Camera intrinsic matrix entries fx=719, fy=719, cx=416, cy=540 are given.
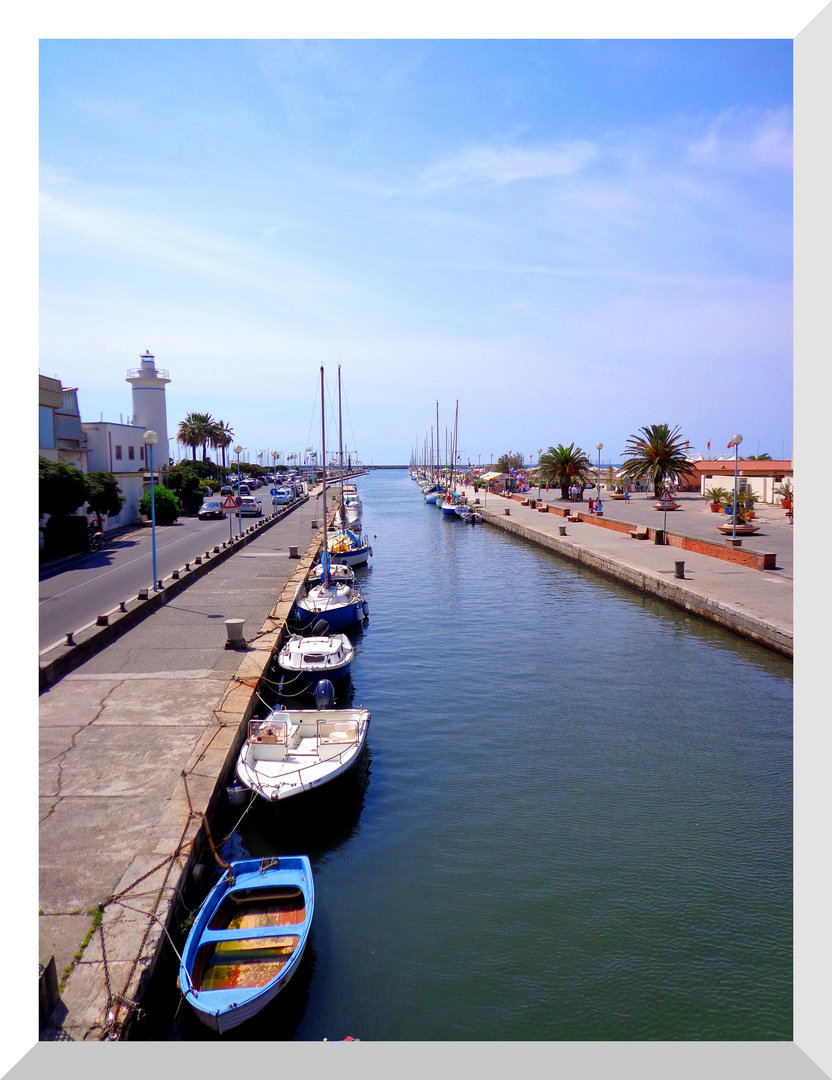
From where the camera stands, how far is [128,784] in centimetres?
1055

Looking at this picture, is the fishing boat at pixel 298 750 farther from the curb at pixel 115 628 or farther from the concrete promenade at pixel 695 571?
the concrete promenade at pixel 695 571

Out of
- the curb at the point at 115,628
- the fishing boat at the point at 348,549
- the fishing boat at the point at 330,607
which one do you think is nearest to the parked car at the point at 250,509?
the fishing boat at the point at 348,549

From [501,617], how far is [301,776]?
53.6 feet

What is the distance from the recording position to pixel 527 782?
13062 millimetres

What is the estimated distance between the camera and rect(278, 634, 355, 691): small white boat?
17703 millimetres

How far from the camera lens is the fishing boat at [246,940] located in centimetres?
716

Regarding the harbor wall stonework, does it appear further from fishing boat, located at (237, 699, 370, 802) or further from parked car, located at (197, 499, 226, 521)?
parked car, located at (197, 499, 226, 521)

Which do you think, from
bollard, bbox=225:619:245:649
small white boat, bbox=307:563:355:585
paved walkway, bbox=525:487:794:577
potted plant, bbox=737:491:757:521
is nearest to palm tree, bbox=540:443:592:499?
paved walkway, bbox=525:487:794:577

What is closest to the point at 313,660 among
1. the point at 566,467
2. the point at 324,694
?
the point at 324,694

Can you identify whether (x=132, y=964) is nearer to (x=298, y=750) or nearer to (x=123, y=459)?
(x=298, y=750)

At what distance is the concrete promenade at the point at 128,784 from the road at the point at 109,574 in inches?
77.7
